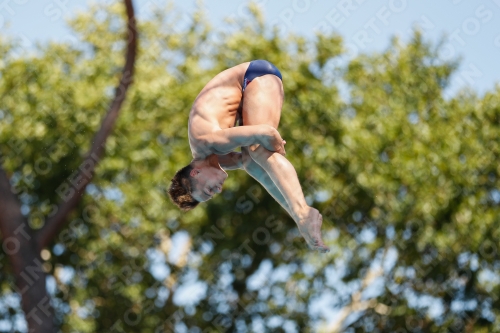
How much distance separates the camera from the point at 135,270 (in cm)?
1528

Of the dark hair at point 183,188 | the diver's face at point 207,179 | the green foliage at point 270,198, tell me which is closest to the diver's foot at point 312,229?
the diver's face at point 207,179

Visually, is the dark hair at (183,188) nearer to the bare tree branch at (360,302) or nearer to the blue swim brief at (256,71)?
the blue swim brief at (256,71)

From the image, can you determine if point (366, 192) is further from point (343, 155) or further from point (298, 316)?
point (298, 316)

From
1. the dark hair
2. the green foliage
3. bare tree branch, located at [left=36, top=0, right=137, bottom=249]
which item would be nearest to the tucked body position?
the dark hair

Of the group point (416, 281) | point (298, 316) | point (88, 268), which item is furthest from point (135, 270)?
point (416, 281)

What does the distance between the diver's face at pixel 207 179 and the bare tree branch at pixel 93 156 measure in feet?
11.1

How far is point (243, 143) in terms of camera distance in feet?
15.8

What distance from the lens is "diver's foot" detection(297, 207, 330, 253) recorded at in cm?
480

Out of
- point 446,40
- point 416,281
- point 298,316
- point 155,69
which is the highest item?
point 446,40

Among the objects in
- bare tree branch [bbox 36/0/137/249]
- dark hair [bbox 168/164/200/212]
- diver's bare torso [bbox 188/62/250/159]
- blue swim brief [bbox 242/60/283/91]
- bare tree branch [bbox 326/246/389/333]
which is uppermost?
blue swim brief [bbox 242/60/283/91]

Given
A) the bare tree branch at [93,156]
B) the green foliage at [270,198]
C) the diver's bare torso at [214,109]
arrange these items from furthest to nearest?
the green foliage at [270,198] → the bare tree branch at [93,156] → the diver's bare torso at [214,109]

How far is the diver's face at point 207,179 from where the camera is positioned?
17.1ft

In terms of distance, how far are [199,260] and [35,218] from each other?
3296 millimetres

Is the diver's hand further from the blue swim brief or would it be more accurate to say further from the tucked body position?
the blue swim brief
